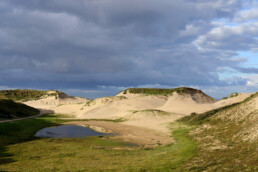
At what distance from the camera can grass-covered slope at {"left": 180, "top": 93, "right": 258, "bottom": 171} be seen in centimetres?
1565

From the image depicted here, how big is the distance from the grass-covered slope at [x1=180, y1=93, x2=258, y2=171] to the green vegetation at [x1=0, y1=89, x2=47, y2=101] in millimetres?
111308

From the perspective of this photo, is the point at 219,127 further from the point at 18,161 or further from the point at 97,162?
the point at 18,161

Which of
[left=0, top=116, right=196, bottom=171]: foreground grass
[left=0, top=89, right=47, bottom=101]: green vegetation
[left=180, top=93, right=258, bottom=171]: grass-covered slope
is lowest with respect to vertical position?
[left=0, top=116, right=196, bottom=171]: foreground grass

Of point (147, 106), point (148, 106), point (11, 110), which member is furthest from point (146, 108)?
point (11, 110)

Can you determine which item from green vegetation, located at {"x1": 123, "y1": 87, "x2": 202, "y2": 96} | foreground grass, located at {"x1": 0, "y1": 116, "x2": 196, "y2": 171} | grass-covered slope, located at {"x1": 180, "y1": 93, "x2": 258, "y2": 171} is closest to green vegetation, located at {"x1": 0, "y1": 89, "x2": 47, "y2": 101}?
green vegetation, located at {"x1": 123, "y1": 87, "x2": 202, "y2": 96}

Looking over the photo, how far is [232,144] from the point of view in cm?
2133

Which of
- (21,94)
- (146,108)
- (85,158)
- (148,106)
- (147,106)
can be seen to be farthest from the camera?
(21,94)

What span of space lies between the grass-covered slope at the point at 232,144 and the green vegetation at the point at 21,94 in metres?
111

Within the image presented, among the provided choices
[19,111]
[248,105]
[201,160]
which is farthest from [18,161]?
[19,111]

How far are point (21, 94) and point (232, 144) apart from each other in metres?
130

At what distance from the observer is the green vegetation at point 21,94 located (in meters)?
122

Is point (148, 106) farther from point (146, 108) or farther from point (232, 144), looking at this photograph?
point (232, 144)

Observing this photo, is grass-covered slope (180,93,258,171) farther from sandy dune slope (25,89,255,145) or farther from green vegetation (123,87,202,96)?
green vegetation (123,87,202,96)

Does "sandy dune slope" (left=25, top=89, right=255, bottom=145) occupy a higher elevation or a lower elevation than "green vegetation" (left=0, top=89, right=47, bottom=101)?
lower
